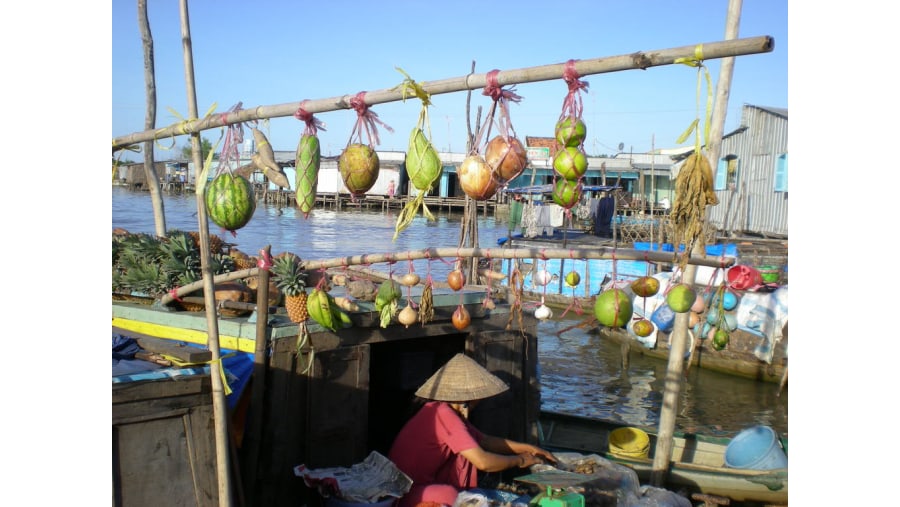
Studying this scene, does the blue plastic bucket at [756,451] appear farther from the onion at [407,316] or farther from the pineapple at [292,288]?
the pineapple at [292,288]

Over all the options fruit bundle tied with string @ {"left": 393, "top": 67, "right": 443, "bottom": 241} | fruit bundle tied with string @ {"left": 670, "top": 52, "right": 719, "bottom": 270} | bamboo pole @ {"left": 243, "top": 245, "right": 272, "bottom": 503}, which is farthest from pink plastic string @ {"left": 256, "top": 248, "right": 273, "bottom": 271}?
fruit bundle tied with string @ {"left": 670, "top": 52, "right": 719, "bottom": 270}

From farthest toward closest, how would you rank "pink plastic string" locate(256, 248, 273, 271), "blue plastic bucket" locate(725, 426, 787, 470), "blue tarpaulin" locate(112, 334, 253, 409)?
"blue plastic bucket" locate(725, 426, 787, 470), "pink plastic string" locate(256, 248, 273, 271), "blue tarpaulin" locate(112, 334, 253, 409)

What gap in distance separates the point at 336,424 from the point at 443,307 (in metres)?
1.25

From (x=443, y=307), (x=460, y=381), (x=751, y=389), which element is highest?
(x=443, y=307)

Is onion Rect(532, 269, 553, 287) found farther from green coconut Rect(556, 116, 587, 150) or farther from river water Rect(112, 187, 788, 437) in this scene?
green coconut Rect(556, 116, 587, 150)

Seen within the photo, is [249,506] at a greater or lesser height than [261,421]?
lesser

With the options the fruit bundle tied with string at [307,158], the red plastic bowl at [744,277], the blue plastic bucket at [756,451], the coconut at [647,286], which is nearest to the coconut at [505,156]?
the fruit bundle tied with string at [307,158]

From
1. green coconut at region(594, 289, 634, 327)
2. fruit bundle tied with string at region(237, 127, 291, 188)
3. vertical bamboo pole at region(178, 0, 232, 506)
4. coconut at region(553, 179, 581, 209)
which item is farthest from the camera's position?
green coconut at region(594, 289, 634, 327)

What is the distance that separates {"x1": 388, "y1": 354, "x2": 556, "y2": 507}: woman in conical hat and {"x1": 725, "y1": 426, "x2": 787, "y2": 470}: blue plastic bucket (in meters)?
3.25

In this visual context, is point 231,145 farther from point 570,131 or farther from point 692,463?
point 692,463

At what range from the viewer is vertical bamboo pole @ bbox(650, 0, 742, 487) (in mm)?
5203
